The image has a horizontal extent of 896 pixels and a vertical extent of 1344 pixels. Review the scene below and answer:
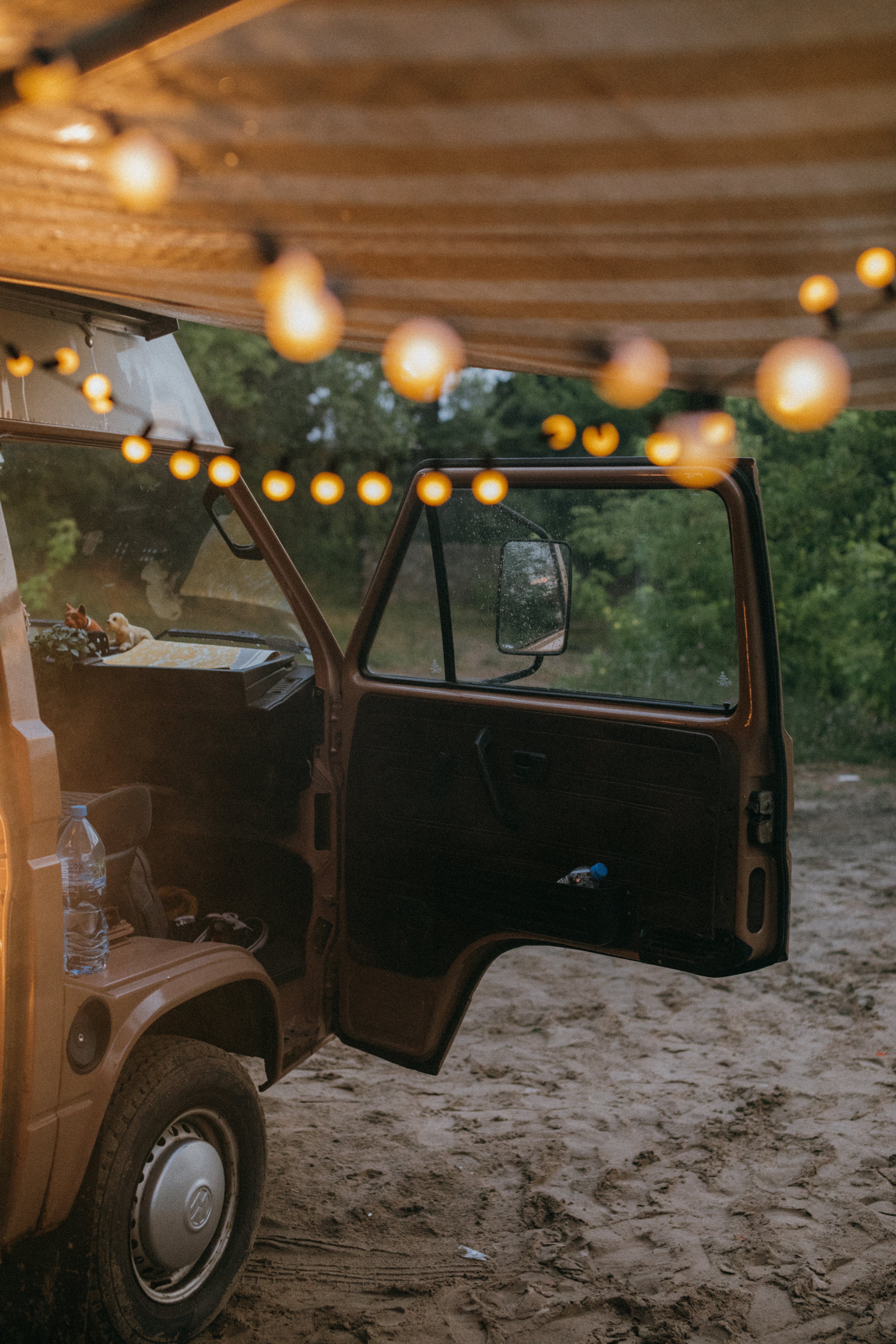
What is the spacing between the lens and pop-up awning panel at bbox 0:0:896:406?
5.99ft

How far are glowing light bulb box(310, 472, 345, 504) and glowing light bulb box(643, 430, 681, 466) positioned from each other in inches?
43.2

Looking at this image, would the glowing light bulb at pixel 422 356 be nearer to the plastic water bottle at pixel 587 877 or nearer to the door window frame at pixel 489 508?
the door window frame at pixel 489 508

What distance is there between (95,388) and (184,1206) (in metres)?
2.30

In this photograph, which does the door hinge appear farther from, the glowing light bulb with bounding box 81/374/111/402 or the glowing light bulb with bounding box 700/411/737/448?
the glowing light bulb with bounding box 81/374/111/402

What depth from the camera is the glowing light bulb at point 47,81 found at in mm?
1913

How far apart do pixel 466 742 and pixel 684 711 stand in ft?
2.35

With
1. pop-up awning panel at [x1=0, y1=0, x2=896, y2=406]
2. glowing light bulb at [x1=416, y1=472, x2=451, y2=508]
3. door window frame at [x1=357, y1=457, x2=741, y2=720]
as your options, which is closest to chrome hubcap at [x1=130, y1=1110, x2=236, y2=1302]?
door window frame at [x1=357, y1=457, x2=741, y2=720]

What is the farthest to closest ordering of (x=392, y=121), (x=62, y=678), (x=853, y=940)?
1. (x=853, y=940)
2. (x=62, y=678)
3. (x=392, y=121)

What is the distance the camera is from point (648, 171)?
88.5 inches

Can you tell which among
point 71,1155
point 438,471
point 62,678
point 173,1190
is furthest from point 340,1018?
point 438,471

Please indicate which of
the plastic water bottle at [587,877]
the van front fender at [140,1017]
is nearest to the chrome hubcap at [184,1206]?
the van front fender at [140,1017]

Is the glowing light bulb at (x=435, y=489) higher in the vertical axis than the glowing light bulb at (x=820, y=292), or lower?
lower

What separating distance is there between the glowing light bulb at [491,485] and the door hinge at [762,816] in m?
1.21

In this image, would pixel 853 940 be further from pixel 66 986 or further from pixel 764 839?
pixel 66 986
